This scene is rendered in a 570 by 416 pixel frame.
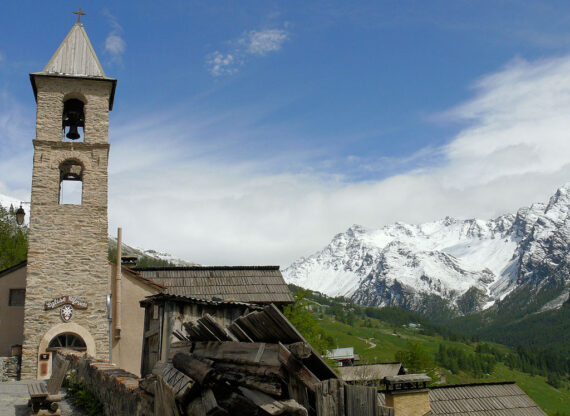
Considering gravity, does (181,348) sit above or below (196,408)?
above

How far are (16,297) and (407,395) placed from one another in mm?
20123

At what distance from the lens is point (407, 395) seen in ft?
63.4

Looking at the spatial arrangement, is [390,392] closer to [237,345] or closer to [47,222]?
[237,345]

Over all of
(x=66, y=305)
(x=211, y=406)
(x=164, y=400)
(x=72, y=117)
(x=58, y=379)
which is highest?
(x=72, y=117)

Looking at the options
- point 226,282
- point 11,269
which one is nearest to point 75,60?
point 11,269

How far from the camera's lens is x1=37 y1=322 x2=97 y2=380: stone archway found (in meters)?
24.3

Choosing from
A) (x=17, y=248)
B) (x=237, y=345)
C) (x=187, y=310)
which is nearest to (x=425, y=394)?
(x=187, y=310)

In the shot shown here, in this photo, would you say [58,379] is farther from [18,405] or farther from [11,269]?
[11,269]

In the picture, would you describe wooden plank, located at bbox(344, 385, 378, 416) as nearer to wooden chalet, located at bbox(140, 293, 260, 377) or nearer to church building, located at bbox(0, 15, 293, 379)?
wooden chalet, located at bbox(140, 293, 260, 377)

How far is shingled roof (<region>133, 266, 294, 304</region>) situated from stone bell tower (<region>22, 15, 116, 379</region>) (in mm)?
4589

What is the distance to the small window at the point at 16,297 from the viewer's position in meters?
28.0

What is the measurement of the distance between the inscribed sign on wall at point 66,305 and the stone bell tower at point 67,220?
0.04 metres

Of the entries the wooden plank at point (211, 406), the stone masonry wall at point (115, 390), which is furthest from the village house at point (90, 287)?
the wooden plank at point (211, 406)

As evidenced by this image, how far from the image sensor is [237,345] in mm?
5734
